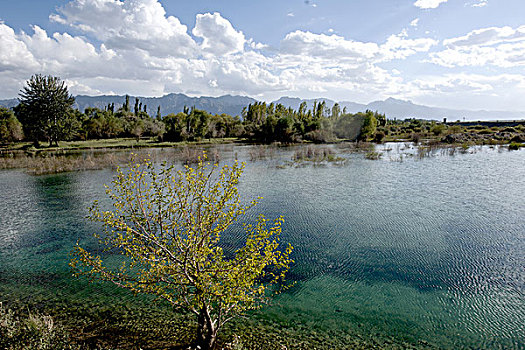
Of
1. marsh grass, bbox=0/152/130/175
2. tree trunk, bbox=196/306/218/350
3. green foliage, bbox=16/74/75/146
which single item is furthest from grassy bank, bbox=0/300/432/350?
green foliage, bbox=16/74/75/146

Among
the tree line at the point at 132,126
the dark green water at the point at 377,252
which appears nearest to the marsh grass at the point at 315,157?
the dark green water at the point at 377,252

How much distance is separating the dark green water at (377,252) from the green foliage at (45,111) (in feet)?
138

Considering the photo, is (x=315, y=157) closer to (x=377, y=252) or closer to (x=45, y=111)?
(x=377, y=252)

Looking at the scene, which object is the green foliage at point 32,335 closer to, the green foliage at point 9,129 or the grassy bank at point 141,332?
the grassy bank at point 141,332

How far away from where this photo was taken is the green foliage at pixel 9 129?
67.0m

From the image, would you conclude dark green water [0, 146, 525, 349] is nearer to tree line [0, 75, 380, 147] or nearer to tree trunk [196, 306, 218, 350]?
tree trunk [196, 306, 218, 350]

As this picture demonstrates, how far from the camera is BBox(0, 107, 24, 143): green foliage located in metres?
67.0

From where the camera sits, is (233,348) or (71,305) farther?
(71,305)

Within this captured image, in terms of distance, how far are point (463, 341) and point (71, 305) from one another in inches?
464

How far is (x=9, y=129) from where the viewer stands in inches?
2699

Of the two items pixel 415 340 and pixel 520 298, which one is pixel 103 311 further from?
pixel 520 298

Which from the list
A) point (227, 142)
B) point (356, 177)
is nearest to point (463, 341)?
point (356, 177)

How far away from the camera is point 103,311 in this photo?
400 inches

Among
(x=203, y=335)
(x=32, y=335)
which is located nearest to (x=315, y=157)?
(x=203, y=335)
